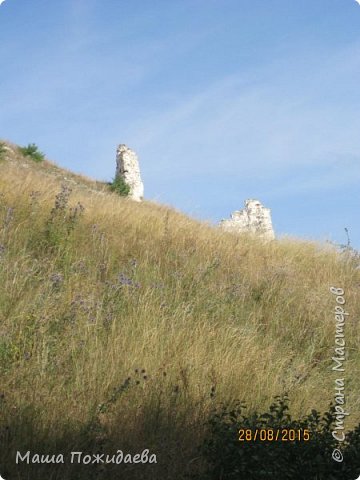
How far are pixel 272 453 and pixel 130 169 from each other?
32680 millimetres

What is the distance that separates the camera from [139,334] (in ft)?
18.0

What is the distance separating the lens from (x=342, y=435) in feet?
15.2

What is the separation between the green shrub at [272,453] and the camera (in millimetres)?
3924

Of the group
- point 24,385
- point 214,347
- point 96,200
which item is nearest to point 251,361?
point 214,347

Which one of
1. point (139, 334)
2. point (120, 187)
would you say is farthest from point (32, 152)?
point (139, 334)

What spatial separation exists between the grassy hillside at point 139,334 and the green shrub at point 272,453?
7.9 inches

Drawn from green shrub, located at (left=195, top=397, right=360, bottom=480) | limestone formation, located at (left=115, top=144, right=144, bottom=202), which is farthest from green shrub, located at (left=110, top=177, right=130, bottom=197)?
green shrub, located at (left=195, top=397, right=360, bottom=480)

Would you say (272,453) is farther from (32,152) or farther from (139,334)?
(32,152)

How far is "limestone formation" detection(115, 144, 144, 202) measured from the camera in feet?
116

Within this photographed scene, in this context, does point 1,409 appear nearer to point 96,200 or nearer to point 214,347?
point 214,347

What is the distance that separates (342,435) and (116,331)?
2.09 m
